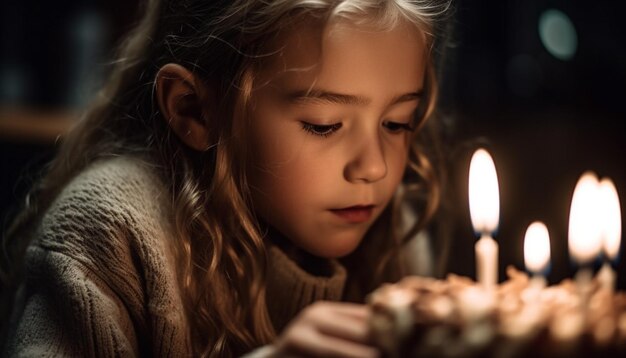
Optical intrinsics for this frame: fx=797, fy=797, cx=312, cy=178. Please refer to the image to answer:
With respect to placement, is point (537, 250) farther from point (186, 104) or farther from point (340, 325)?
point (186, 104)

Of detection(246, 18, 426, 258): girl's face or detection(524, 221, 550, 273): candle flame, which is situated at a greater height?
detection(246, 18, 426, 258): girl's face

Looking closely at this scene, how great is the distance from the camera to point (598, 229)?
2.35 feet

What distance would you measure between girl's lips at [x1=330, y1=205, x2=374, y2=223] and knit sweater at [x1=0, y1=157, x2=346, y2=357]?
0.24 meters

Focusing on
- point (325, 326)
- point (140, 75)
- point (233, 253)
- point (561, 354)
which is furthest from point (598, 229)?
point (140, 75)

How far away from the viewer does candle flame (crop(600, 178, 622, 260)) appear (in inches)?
27.9

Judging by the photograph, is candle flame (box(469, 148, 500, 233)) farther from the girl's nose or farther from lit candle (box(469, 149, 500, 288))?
the girl's nose

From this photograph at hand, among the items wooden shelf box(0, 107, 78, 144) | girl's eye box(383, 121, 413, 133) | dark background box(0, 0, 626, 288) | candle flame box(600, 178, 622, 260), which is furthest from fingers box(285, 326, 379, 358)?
wooden shelf box(0, 107, 78, 144)

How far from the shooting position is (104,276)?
1001 mm

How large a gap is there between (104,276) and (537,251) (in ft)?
1.77

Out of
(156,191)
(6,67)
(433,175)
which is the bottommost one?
(156,191)

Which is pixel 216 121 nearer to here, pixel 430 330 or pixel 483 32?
pixel 430 330

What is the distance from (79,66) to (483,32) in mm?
1232

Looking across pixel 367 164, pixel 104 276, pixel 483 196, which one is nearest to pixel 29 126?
pixel 104 276

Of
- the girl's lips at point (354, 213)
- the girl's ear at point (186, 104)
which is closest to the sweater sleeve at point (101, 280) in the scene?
the girl's ear at point (186, 104)
